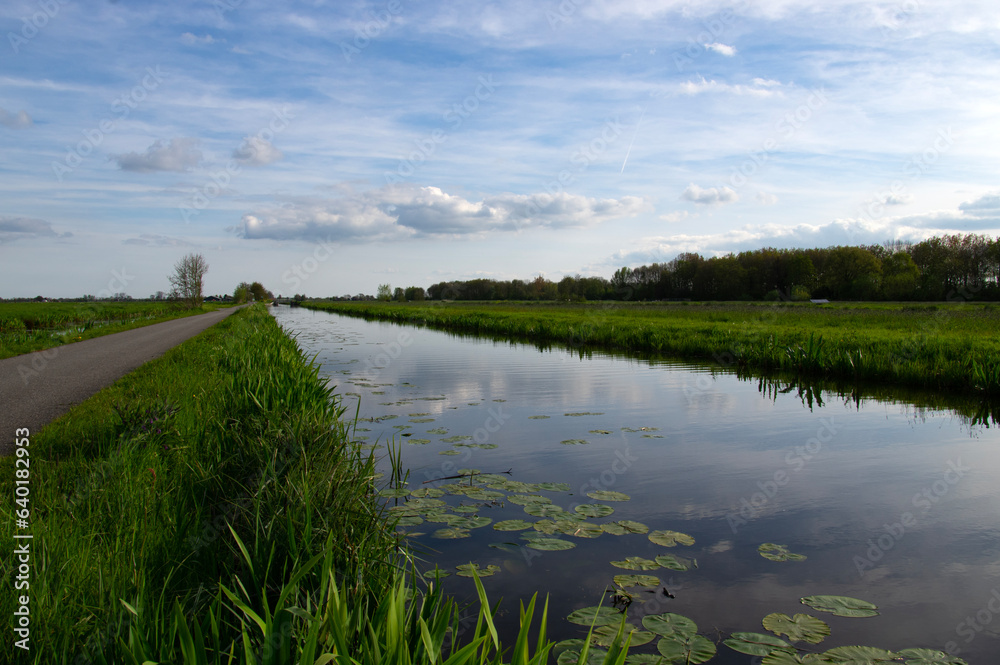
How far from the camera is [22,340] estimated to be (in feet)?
57.2

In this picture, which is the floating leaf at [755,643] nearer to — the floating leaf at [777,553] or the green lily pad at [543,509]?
the floating leaf at [777,553]

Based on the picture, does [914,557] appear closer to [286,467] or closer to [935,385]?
[286,467]

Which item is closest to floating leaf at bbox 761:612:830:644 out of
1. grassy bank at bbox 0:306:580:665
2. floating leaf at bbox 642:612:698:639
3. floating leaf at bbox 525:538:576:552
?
floating leaf at bbox 642:612:698:639

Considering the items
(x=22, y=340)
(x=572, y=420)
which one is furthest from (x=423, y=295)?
(x=572, y=420)

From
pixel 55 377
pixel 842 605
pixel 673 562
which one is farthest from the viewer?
pixel 55 377

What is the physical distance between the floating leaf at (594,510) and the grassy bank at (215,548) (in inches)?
75.0

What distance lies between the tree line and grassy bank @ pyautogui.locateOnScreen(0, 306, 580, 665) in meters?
72.9

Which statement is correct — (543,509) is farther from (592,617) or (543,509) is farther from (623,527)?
(592,617)

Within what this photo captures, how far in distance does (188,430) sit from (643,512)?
4584 mm

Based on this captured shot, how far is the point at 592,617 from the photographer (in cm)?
365

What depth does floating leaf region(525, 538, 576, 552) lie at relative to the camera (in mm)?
4707

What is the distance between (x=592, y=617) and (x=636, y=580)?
65cm

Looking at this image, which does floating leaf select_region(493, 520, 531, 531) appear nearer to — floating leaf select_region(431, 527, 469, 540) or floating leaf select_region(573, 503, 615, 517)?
floating leaf select_region(431, 527, 469, 540)

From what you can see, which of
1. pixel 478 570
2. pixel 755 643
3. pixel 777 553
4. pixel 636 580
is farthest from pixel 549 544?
pixel 777 553
